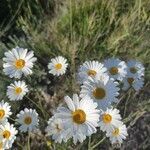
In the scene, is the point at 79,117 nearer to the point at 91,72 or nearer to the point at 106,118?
the point at 106,118

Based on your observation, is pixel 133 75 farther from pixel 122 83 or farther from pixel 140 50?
pixel 140 50

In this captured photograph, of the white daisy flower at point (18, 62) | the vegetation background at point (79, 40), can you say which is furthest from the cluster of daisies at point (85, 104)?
the vegetation background at point (79, 40)

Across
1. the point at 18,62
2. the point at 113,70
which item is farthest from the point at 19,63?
the point at 113,70

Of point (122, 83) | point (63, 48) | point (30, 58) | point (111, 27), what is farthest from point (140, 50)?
point (30, 58)

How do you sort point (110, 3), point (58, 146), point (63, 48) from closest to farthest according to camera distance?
point (58, 146), point (63, 48), point (110, 3)

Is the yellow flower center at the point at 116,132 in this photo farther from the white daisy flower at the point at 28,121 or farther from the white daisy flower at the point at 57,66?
the white daisy flower at the point at 57,66

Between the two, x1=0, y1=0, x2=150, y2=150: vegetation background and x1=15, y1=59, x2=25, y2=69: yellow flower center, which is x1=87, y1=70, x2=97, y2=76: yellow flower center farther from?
x1=0, y1=0, x2=150, y2=150: vegetation background
